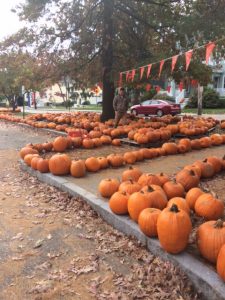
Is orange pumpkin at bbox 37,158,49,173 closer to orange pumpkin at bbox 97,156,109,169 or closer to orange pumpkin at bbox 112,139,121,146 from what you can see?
orange pumpkin at bbox 97,156,109,169

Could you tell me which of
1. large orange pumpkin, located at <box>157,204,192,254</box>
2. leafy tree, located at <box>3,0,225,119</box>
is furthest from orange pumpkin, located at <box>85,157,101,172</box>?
leafy tree, located at <box>3,0,225,119</box>

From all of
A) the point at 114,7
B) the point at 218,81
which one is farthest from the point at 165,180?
the point at 218,81

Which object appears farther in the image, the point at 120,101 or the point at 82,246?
the point at 120,101

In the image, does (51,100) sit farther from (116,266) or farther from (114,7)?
(116,266)

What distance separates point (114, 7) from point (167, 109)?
15.7 metres

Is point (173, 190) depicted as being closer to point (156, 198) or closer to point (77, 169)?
point (156, 198)

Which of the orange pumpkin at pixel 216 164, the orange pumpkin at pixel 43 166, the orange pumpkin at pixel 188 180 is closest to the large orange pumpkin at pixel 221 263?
the orange pumpkin at pixel 188 180

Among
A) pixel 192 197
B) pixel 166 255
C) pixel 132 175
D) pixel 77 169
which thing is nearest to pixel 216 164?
pixel 132 175

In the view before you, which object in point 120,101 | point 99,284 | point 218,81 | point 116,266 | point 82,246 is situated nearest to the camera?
point 99,284

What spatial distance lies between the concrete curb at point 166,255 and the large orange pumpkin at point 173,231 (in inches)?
3.5

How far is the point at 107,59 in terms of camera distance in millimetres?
15781

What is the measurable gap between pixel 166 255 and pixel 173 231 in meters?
0.29

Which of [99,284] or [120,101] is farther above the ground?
[120,101]

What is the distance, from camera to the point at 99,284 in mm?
3412
